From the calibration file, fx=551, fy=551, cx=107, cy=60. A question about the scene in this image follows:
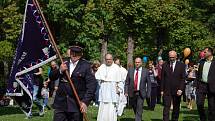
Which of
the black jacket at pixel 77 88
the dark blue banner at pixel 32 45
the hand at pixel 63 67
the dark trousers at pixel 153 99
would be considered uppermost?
the dark blue banner at pixel 32 45

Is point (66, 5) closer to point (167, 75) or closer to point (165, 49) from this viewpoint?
point (165, 49)

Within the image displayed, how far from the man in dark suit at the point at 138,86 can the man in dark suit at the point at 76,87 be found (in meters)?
6.31

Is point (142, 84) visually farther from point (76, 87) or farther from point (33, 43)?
point (76, 87)

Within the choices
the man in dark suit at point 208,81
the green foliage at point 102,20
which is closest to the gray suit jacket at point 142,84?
the man in dark suit at point 208,81

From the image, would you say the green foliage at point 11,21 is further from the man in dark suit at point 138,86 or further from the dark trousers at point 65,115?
the dark trousers at point 65,115

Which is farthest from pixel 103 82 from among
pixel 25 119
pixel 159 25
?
pixel 159 25

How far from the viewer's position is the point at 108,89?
1515 centimetres

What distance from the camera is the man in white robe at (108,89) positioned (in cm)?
1512

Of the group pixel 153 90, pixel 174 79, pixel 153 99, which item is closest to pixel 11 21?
pixel 153 90

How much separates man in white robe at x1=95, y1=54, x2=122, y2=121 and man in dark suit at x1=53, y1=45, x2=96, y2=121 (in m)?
5.14

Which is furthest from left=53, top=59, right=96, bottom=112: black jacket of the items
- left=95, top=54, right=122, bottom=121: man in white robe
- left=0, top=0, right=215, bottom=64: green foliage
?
left=0, top=0, right=215, bottom=64: green foliage

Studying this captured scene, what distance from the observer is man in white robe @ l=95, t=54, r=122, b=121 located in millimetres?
15125

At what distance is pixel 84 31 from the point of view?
42.7 metres

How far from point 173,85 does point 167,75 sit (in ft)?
1.16
